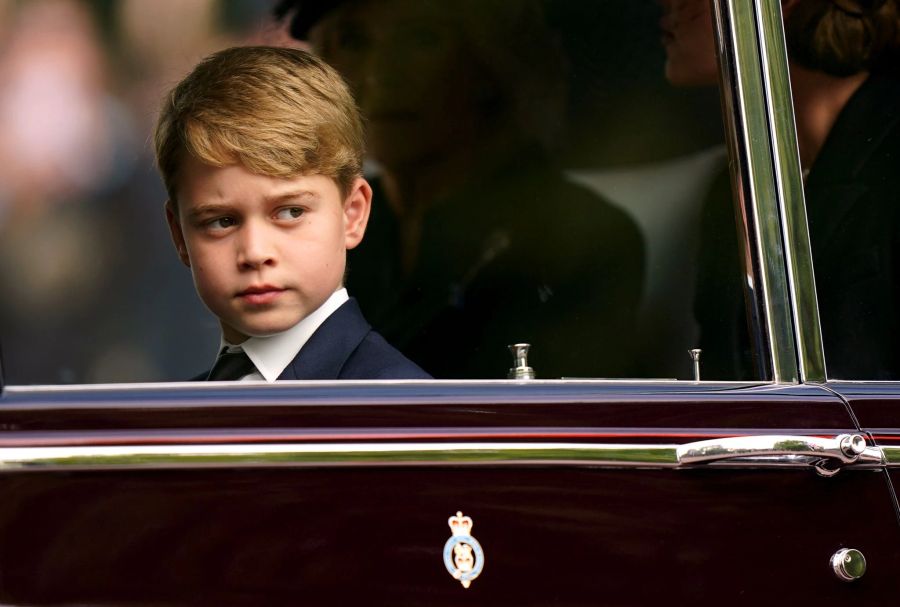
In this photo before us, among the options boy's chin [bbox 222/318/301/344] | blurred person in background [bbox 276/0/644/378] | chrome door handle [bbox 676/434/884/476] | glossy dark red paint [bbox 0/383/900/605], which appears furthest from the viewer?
blurred person in background [bbox 276/0/644/378]

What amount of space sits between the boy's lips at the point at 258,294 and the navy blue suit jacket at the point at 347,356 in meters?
0.09

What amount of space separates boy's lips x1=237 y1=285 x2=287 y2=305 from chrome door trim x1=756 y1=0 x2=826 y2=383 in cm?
77

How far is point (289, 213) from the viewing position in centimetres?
221

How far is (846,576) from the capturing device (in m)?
2.04

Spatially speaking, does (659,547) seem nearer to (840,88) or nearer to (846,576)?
(846,576)

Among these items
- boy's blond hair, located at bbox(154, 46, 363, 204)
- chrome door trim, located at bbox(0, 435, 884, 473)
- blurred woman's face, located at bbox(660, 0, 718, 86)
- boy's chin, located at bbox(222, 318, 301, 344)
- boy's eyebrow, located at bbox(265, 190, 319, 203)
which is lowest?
chrome door trim, located at bbox(0, 435, 884, 473)

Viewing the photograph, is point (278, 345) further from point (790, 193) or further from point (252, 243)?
point (790, 193)

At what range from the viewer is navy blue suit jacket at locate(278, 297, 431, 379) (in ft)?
7.18

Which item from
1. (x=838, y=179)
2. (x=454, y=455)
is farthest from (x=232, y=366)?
(x=838, y=179)

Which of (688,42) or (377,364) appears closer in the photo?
(377,364)

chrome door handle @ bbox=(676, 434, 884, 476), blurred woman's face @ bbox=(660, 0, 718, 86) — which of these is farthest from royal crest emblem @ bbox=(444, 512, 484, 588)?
blurred woman's face @ bbox=(660, 0, 718, 86)

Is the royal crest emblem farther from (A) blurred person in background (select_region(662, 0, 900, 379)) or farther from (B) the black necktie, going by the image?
(A) blurred person in background (select_region(662, 0, 900, 379))

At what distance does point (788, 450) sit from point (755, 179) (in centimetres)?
42

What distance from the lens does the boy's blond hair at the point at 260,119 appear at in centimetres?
219
